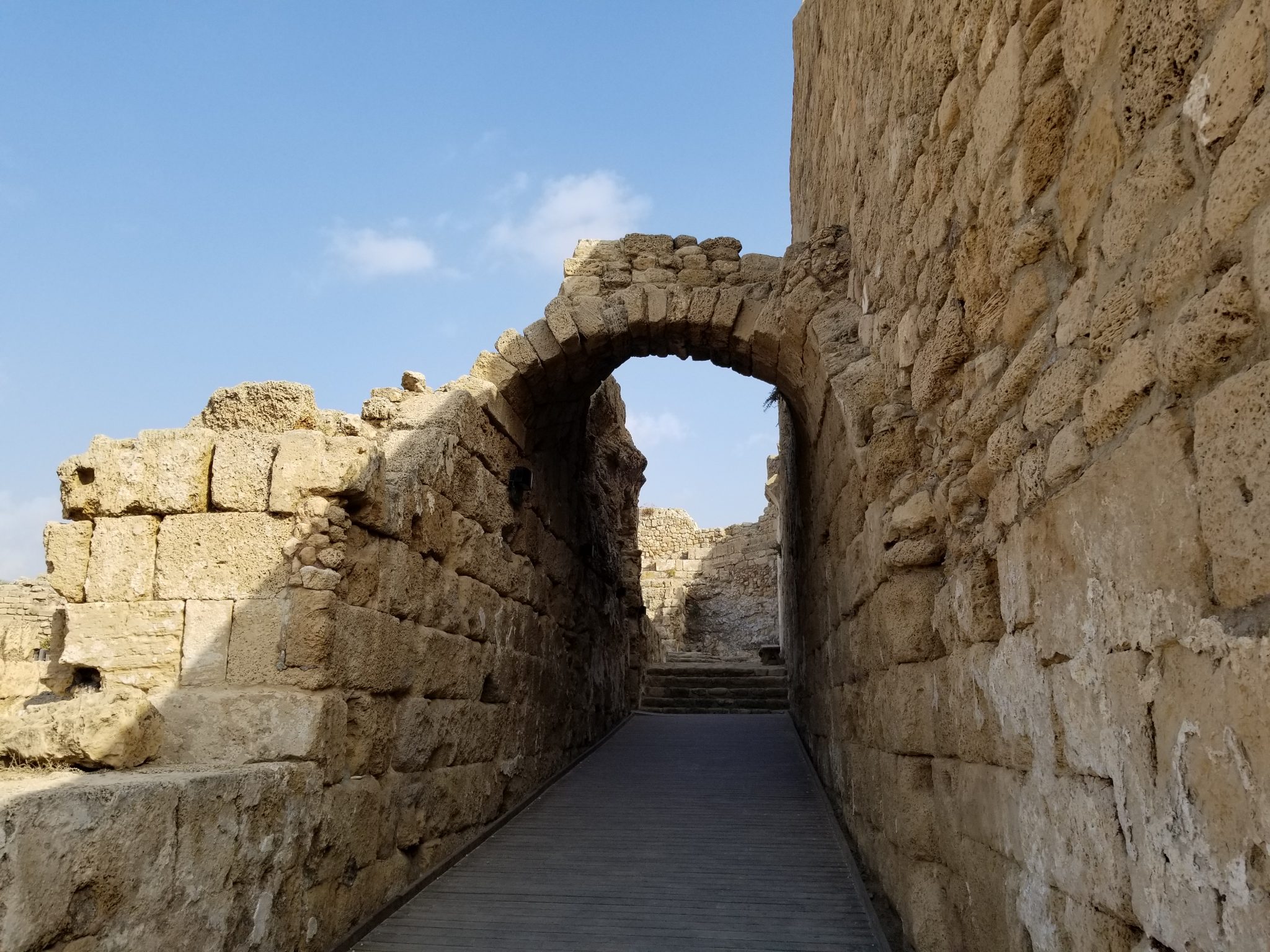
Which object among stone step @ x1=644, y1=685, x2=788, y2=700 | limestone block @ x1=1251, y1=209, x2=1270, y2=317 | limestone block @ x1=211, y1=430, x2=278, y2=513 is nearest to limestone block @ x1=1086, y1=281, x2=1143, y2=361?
limestone block @ x1=1251, y1=209, x2=1270, y2=317

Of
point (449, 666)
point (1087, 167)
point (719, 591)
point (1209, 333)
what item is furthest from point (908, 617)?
point (719, 591)

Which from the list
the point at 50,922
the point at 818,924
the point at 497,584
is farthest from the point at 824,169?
the point at 50,922

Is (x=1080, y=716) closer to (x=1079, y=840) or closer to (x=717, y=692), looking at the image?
(x=1079, y=840)

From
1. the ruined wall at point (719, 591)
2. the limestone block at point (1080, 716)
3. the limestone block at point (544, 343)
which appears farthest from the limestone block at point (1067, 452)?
the ruined wall at point (719, 591)

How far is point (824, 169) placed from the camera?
5988 mm

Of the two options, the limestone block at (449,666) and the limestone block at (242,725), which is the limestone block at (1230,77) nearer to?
the limestone block at (242,725)

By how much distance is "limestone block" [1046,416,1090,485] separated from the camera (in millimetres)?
1970

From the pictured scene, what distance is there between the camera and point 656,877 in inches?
173

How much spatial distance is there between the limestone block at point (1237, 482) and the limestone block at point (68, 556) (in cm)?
402

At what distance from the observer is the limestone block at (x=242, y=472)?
3.69 metres

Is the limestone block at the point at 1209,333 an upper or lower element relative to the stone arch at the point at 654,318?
lower

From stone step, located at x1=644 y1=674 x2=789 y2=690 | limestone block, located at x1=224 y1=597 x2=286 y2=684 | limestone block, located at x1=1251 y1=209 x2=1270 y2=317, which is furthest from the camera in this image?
stone step, located at x1=644 y1=674 x2=789 y2=690

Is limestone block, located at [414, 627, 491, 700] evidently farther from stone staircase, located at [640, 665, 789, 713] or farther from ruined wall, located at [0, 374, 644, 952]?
stone staircase, located at [640, 665, 789, 713]

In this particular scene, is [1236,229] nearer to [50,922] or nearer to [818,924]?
[50,922]
